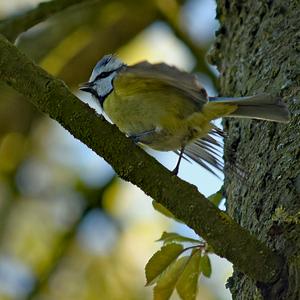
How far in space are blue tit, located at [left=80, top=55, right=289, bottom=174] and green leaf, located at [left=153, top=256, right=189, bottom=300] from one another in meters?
0.39

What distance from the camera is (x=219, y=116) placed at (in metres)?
2.52

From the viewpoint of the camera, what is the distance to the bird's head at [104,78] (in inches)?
110

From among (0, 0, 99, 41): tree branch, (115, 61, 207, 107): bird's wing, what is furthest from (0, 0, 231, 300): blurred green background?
(115, 61, 207, 107): bird's wing

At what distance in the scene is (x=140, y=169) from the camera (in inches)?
74.0

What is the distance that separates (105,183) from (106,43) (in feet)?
2.53

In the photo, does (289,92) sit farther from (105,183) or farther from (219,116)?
(105,183)

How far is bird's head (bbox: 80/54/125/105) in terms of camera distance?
9.19ft

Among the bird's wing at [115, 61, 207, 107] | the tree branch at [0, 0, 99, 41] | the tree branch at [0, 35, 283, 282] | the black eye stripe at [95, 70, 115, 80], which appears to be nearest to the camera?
the tree branch at [0, 35, 283, 282]

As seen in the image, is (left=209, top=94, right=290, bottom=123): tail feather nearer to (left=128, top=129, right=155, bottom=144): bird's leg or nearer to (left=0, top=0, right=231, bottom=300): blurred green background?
(left=128, top=129, right=155, bottom=144): bird's leg

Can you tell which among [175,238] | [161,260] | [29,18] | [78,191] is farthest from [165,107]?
[78,191]

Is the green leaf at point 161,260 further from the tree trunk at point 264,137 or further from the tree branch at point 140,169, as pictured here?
the tree branch at point 140,169

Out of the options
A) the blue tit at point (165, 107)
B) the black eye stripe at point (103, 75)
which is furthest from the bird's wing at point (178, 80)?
the black eye stripe at point (103, 75)

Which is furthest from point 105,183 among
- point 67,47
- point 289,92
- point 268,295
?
point 268,295

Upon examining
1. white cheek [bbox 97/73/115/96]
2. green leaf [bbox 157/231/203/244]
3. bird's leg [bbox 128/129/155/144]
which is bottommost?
green leaf [bbox 157/231/203/244]
